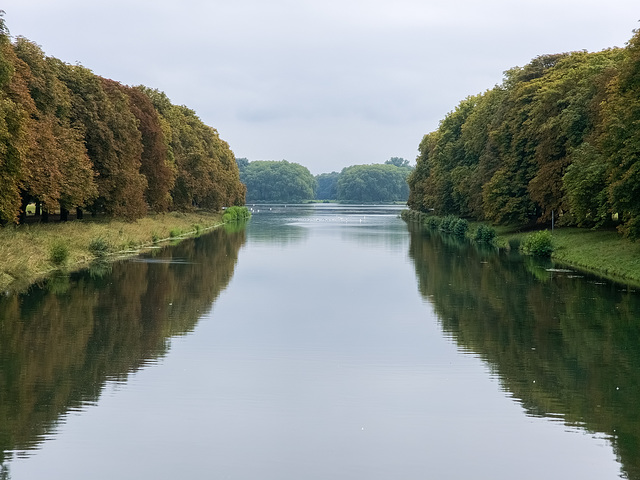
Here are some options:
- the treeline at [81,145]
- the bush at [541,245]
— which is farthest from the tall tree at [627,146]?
the treeline at [81,145]

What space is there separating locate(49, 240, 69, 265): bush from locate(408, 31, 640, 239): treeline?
796 inches

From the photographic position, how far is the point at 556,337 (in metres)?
19.1

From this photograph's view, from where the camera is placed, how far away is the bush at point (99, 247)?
1553 inches

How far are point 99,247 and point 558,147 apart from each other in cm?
2419

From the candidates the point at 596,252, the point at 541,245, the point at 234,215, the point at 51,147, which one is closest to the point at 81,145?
the point at 51,147

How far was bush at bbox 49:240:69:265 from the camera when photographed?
33.4 metres

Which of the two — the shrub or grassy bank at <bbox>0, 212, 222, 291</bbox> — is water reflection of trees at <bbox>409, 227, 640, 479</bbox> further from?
the shrub

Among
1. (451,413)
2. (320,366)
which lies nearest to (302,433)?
(451,413)

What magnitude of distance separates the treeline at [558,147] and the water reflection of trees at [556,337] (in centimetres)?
482

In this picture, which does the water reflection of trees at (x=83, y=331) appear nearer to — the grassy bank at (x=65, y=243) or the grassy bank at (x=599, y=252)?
the grassy bank at (x=65, y=243)

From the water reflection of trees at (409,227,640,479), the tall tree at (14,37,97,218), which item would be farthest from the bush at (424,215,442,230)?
the water reflection of trees at (409,227,640,479)

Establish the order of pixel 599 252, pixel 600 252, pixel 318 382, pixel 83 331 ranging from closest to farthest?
pixel 318 382 → pixel 83 331 → pixel 600 252 → pixel 599 252

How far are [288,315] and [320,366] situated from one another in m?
7.02

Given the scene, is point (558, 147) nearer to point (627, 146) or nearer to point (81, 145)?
point (627, 146)
